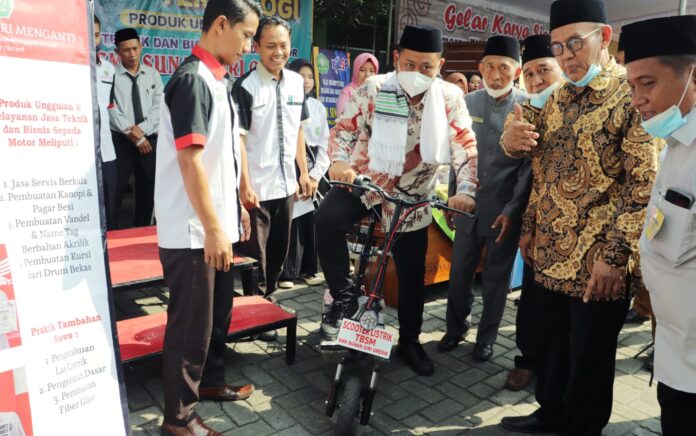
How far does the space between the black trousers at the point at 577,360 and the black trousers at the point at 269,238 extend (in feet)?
6.83

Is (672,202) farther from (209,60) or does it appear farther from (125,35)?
(125,35)

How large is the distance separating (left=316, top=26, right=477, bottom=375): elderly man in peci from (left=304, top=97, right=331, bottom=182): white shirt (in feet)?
5.32

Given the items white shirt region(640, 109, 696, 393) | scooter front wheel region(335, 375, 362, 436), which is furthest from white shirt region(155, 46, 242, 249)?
white shirt region(640, 109, 696, 393)

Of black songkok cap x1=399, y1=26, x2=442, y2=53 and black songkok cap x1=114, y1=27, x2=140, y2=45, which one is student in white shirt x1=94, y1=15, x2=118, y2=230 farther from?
black songkok cap x1=399, y1=26, x2=442, y2=53

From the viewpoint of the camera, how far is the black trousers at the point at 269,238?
13.5 feet

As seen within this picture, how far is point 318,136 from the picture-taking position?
519cm

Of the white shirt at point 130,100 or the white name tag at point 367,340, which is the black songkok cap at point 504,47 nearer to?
the white name tag at point 367,340

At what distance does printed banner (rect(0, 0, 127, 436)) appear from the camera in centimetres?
184

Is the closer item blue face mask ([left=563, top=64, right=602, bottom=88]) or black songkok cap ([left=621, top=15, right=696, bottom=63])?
black songkok cap ([left=621, top=15, right=696, bottom=63])

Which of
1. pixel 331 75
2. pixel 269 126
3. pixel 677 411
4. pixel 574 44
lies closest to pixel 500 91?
pixel 574 44

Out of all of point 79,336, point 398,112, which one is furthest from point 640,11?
point 79,336

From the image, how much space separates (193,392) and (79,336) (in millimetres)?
765

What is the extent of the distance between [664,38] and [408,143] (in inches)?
66.9

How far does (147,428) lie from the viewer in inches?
111
